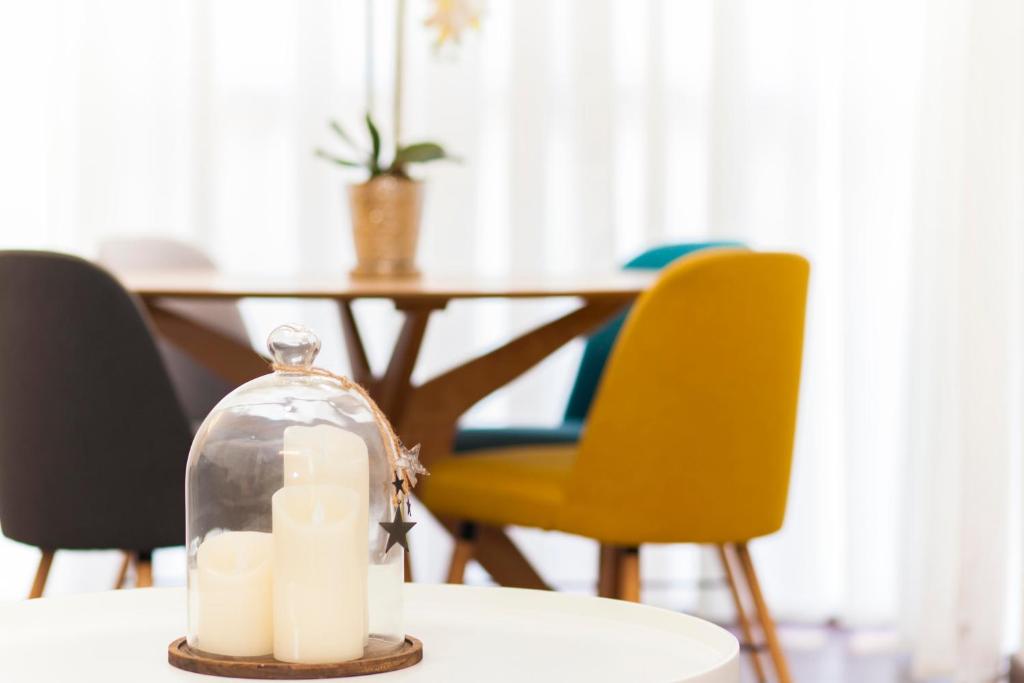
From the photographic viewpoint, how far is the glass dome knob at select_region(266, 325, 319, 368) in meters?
0.95

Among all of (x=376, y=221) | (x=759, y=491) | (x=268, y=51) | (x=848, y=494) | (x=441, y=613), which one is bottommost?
(x=848, y=494)

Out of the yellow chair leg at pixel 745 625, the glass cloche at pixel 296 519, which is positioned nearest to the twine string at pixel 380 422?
the glass cloche at pixel 296 519

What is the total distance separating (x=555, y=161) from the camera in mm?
3684

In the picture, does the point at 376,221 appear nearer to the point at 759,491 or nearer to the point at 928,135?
the point at 759,491

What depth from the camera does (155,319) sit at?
2.63 m

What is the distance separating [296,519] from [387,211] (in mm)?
1665

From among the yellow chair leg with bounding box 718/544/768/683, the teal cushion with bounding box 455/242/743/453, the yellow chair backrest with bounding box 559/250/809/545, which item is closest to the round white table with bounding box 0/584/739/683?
the yellow chair backrest with bounding box 559/250/809/545

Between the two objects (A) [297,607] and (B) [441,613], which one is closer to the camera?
(A) [297,607]

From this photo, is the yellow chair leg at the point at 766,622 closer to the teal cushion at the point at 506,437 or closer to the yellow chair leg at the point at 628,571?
the yellow chair leg at the point at 628,571

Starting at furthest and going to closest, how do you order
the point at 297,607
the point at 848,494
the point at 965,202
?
1. the point at 848,494
2. the point at 965,202
3. the point at 297,607

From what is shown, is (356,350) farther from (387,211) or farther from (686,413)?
(686,413)

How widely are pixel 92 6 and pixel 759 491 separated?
2210mm

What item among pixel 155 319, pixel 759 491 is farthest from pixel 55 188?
pixel 759 491

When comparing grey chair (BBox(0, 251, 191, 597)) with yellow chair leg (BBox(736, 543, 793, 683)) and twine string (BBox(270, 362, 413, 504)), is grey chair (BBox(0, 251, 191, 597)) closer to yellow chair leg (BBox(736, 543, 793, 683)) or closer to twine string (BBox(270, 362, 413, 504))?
yellow chair leg (BBox(736, 543, 793, 683))
